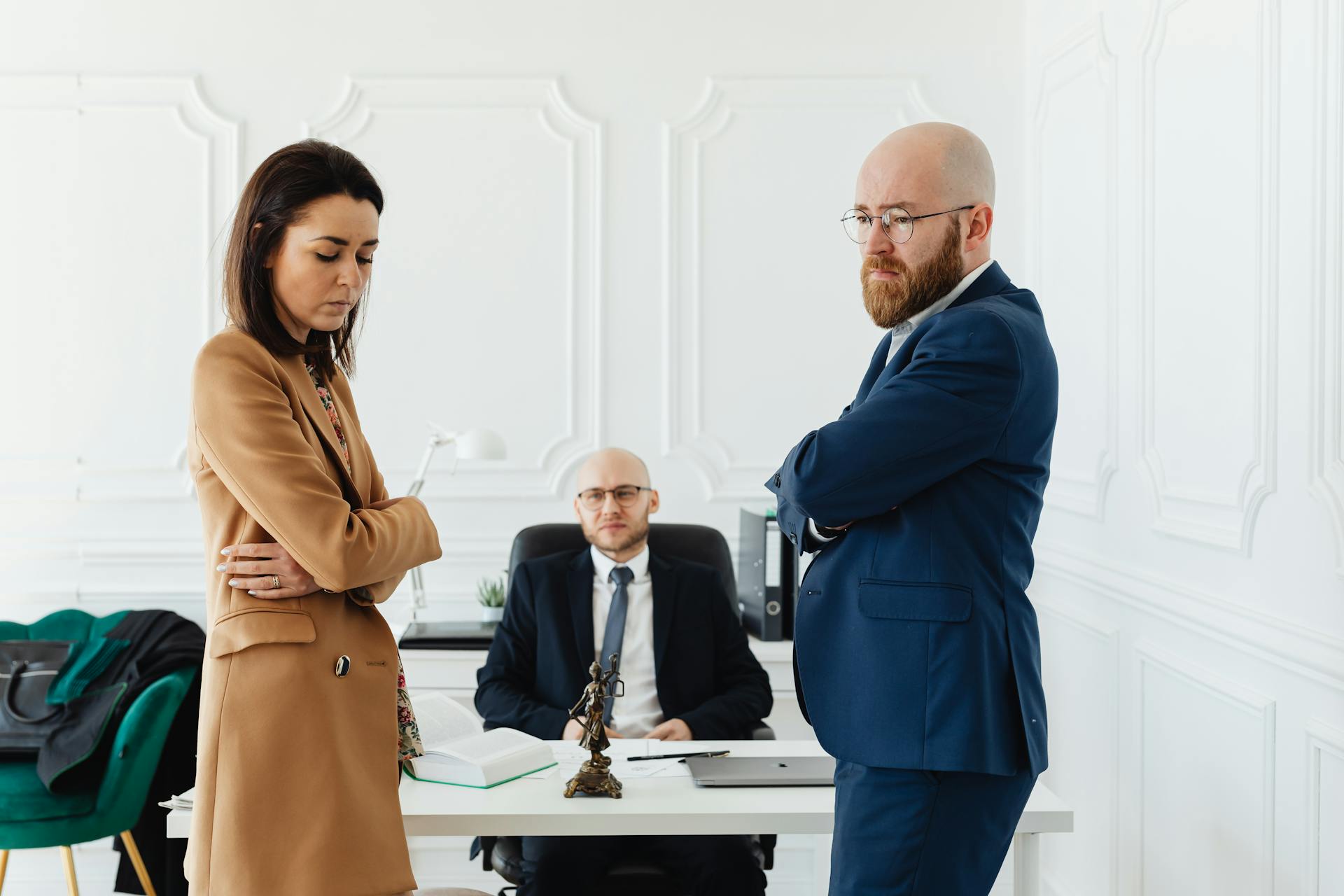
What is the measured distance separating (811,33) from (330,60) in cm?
157

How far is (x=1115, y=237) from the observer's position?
2.76 meters

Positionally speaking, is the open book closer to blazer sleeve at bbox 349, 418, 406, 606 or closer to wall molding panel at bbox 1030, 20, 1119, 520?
blazer sleeve at bbox 349, 418, 406, 606

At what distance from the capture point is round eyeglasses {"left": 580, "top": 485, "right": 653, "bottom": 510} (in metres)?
2.79

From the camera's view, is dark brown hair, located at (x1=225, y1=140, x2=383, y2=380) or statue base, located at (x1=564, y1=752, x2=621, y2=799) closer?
dark brown hair, located at (x1=225, y1=140, x2=383, y2=380)

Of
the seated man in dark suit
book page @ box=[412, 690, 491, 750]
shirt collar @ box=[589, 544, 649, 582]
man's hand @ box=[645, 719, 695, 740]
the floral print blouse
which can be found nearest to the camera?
the floral print blouse

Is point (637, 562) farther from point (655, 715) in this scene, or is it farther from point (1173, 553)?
point (1173, 553)

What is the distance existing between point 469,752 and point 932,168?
125cm

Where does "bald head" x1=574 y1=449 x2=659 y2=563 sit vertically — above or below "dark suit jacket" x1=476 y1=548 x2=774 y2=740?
above

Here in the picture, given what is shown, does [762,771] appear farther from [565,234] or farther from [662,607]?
[565,234]

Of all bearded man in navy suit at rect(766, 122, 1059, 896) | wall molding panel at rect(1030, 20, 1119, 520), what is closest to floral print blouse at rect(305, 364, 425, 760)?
bearded man in navy suit at rect(766, 122, 1059, 896)

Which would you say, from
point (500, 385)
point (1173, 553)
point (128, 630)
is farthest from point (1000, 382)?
point (128, 630)

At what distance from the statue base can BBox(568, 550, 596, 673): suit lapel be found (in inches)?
33.0

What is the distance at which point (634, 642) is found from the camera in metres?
2.78

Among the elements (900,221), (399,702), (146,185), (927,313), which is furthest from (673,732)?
(146,185)
